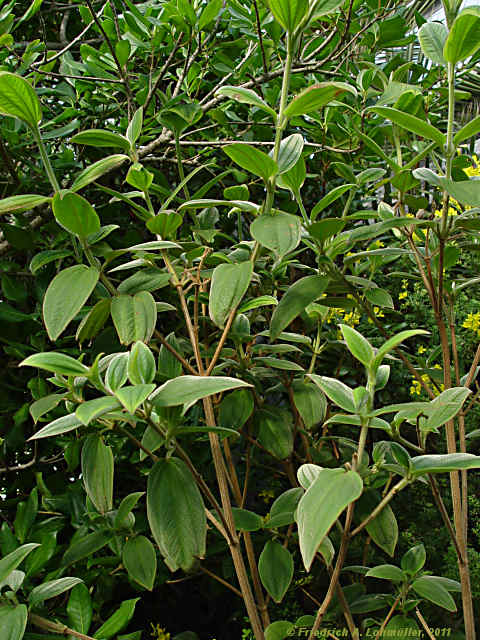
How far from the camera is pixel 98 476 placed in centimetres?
58

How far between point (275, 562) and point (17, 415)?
0.63 metres

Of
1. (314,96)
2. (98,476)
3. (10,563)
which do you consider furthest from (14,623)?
(314,96)

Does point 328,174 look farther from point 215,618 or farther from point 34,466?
point 215,618

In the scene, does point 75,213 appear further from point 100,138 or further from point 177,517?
point 177,517

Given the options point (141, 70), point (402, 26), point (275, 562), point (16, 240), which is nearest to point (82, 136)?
point (16, 240)

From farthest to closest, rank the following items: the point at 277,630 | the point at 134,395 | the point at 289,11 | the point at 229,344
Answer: the point at 229,344
the point at 277,630
the point at 289,11
the point at 134,395

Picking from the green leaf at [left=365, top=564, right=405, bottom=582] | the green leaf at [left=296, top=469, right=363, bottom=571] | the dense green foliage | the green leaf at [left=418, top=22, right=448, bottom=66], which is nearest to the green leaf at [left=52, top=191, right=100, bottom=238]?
the dense green foliage

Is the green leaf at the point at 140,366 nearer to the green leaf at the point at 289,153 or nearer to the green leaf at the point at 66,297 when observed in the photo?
the green leaf at the point at 66,297

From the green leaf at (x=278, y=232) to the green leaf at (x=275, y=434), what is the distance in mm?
369

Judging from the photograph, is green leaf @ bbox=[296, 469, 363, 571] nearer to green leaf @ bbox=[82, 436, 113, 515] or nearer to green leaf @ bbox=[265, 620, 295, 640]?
green leaf @ bbox=[82, 436, 113, 515]

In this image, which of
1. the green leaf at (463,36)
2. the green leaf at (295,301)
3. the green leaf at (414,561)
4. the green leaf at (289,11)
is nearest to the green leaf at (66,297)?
the green leaf at (295,301)

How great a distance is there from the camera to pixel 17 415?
107 cm

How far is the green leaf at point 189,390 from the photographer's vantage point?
1.45 feet

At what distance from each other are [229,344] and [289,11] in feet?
2.41
